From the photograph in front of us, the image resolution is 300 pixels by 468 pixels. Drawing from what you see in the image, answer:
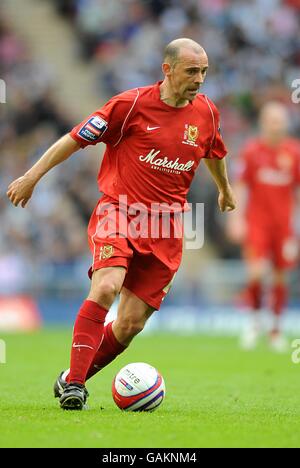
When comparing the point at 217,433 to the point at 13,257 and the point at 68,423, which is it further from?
the point at 13,257

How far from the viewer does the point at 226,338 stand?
51.3 ft

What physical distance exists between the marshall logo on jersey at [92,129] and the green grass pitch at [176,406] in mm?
1799

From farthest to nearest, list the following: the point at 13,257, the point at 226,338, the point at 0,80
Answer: the point at 0,80
the point at 13,257
the point at 226,338

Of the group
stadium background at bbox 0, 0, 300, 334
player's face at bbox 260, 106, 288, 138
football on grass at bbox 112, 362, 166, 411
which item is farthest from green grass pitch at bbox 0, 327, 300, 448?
stadium background at bbox 0, 0, 300, 334

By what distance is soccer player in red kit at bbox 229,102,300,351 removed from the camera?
527 inches

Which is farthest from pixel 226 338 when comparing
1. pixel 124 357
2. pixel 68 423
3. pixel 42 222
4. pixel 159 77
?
pixel 68 423

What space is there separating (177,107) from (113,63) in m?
15.6

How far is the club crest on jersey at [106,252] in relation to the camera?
6430 millimetres

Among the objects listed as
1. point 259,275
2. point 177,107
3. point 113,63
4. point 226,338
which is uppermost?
point 113,63

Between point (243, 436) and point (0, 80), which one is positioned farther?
point (0, 80)

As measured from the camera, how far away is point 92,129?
6520 mm

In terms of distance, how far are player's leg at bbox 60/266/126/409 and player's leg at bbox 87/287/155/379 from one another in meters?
0.44

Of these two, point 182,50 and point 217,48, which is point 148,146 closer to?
point 182,50

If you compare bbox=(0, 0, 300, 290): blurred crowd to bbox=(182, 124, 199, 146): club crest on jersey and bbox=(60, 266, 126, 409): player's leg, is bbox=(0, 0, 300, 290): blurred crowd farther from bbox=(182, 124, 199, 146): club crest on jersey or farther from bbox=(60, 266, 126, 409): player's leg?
bbox=(60, 266, 126, 409): player's leg
